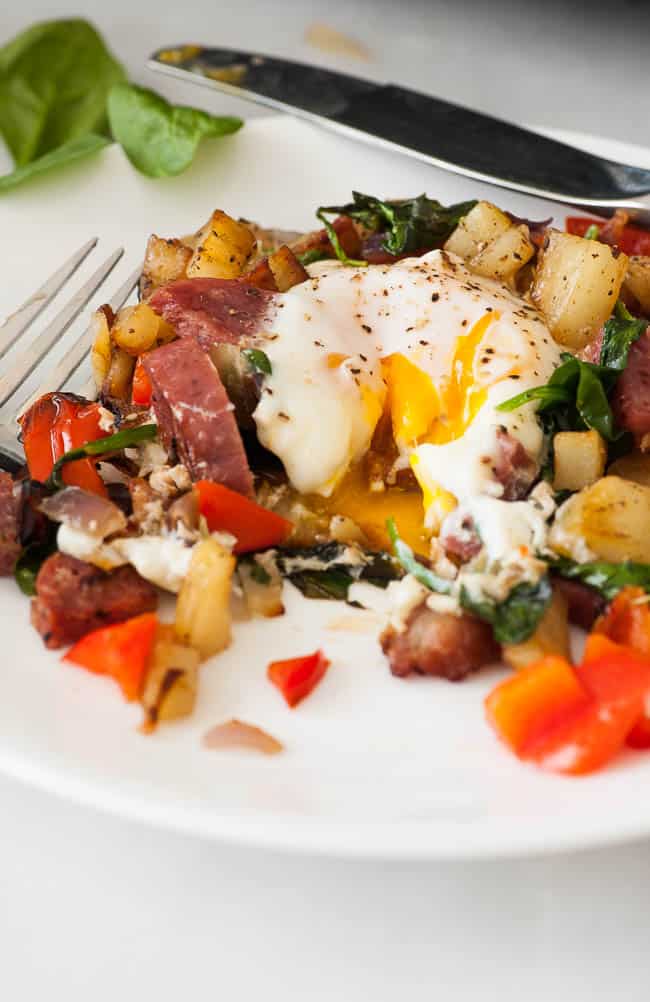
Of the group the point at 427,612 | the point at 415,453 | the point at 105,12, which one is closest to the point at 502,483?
the point at 415,453

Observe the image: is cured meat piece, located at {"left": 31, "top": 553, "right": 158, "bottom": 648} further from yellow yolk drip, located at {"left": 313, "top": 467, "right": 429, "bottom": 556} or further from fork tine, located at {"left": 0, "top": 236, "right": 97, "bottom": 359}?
fork tine, located at {"left": 0, "top": 236, "right": 97, "bottom": 359}

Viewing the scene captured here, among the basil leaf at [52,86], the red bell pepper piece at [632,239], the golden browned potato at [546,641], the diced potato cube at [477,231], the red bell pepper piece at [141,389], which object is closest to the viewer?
the golden browned potato at [546,641]

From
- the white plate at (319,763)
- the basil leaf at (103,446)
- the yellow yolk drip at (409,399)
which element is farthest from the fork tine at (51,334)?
the yellow yolk drip at (409,399)

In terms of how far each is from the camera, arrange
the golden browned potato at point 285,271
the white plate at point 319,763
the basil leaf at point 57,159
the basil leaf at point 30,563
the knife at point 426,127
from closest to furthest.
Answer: the white plate at point 319,763 → the basil leaf at point 30,563 → the golden browned potato at point 285,271 → the knife at point 426,127 → the basil leaf at point 57,159

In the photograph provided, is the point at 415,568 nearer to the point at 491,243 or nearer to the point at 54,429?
the point at 54,429

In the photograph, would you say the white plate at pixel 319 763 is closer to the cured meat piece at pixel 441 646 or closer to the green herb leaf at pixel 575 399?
the cured meat piece at pixel 441 646

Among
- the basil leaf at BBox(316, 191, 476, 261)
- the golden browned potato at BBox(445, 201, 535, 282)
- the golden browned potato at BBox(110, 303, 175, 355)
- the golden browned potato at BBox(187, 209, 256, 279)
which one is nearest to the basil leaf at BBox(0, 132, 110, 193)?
the golden browned potato at BBox(187, 209, 256, 279)

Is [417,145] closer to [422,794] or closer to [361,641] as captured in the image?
[361,641]

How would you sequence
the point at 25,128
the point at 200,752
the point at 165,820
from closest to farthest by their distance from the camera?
the point at 165,820 → the point at 200,752 → the point at 25,128
